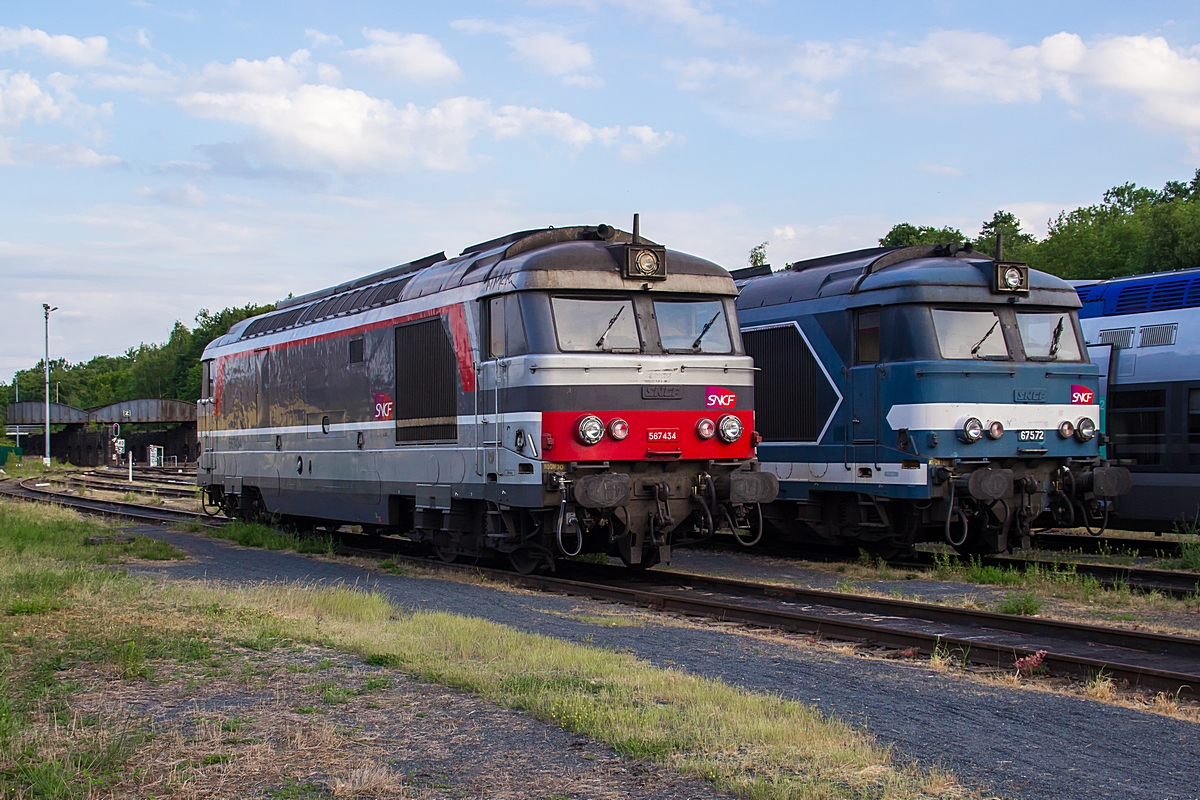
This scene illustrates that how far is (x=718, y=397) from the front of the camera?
13773mm

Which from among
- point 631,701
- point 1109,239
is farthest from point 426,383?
point 1109,239

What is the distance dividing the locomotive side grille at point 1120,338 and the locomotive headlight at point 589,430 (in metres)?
9.18

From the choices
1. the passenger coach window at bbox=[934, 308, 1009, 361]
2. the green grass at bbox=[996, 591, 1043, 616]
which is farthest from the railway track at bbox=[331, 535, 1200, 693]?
the passenger coach window at bbox=[934, 308, 1009, 361]

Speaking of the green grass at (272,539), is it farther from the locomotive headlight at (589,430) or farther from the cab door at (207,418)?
the locomotive headlight at (589,430)

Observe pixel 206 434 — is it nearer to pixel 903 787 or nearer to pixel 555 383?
pixel 555 383

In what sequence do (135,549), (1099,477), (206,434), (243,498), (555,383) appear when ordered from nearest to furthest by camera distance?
(555,383)
(1099,477)
(135,549)
(243,498)
(206,434)

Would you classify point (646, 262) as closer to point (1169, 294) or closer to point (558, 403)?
point (558, 403)

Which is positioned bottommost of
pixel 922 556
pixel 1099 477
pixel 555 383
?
pixel 922 556

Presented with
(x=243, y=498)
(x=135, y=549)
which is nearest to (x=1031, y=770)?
(x=135, y=549)

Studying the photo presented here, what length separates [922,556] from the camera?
56.2 ft

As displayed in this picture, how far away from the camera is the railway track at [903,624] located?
354 inches

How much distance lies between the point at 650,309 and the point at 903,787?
855 centimetres

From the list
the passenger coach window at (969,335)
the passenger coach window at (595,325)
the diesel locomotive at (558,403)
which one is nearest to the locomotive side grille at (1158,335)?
the passenger coach window at (969,335)

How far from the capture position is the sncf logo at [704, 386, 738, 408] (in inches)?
539
